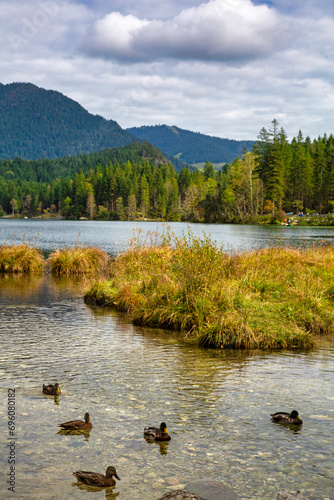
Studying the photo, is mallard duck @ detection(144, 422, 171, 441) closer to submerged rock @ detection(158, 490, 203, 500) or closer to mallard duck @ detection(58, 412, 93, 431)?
mallard duck @ detection(58, 412, 93, 431)

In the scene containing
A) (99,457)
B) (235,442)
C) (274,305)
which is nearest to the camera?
(99,457)

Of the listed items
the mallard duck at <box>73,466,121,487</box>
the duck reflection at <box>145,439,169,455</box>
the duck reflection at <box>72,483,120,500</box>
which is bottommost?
the duck reflection at <box>72,483,120,500</box>

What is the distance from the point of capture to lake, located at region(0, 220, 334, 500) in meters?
5.75

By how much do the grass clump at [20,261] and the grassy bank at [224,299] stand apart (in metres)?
10.9

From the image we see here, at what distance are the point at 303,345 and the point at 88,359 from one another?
5.80 meters

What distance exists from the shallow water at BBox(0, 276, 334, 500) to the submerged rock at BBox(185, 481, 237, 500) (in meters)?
0.12

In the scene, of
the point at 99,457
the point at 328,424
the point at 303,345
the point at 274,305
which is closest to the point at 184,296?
the point at 274,305

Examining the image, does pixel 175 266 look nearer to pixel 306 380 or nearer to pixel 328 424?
pixel 306 380

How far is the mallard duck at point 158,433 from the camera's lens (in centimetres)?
666

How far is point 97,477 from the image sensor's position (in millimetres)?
5516

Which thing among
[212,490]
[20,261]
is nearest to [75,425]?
[212,490]

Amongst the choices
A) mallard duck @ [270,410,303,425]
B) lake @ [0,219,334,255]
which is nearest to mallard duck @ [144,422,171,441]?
mallard duck @ [270,410,303,425]

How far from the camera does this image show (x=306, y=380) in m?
9.55

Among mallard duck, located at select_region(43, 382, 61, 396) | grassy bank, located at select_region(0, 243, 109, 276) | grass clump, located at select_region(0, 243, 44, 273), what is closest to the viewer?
mallard duck, located at select_region(43, 382, 61, 396)
